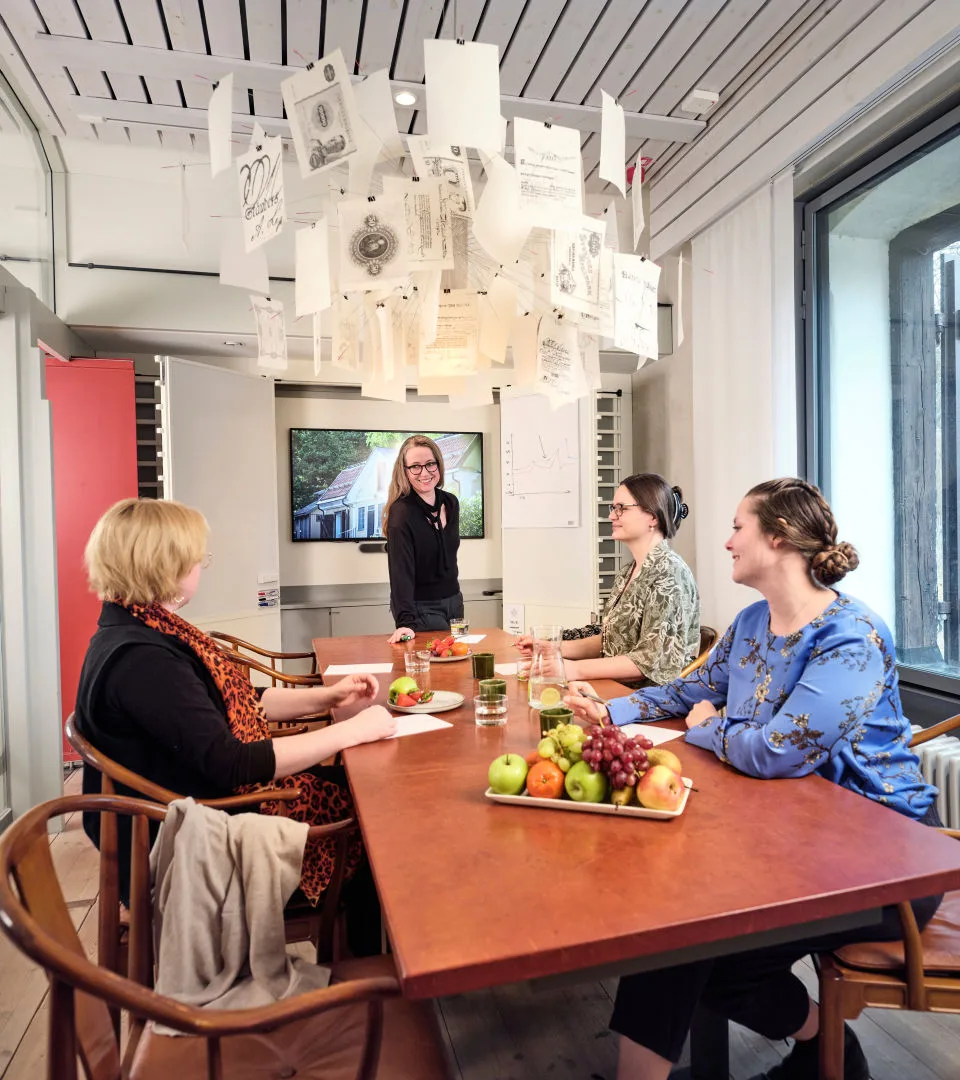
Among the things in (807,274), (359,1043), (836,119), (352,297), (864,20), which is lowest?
(359,1043)

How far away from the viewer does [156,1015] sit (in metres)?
0.86

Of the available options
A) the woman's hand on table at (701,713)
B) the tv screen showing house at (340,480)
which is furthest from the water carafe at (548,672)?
the tv screen showing house at (340,480)

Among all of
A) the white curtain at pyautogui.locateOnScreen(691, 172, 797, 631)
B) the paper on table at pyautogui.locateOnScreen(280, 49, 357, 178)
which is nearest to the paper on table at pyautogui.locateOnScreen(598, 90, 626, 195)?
the paper on table at pyautogui.locateOnScreen(280, 49, 357, 178)

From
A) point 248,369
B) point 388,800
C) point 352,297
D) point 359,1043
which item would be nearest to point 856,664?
point 388,800

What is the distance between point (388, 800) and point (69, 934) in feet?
1.75

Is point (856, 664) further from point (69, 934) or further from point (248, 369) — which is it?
point (248, 369)

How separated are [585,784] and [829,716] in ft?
1.73

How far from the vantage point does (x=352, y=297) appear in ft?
9.05

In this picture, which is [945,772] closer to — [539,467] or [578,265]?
[578,265]

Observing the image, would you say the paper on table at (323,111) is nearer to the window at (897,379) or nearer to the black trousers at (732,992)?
the black trousers at (732,992)

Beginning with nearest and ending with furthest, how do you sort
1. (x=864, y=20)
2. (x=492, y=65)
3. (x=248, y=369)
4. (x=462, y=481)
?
1. (x=492, y=65)
2. (x=864, y=20)
3. (x=248, y=369)
4. (x=462, y=481)

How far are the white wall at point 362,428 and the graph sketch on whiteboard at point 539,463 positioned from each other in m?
0.62

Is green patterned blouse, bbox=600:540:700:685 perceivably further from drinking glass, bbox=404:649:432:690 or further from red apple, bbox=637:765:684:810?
red apple, bbox=637:765:684:810

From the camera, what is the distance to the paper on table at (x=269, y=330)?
8.57 ft
